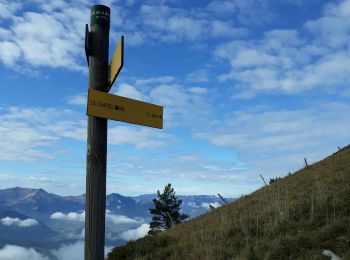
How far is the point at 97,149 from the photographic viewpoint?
4832mm

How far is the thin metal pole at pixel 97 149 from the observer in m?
4.73

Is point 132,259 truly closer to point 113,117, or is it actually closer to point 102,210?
point 102,210

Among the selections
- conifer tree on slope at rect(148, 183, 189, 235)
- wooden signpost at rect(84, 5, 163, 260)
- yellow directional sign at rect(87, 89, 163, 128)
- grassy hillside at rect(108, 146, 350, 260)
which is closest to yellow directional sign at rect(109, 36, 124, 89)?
wooden signpost at rect(84, 5, 163, 260)

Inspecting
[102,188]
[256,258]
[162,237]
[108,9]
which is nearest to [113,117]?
[102,188]

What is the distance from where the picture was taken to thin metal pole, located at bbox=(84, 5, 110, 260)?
4.73 metres

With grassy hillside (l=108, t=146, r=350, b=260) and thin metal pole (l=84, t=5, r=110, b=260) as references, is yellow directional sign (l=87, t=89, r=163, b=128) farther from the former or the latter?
grassy hillside (l=108, t=146, r=350, b=260)

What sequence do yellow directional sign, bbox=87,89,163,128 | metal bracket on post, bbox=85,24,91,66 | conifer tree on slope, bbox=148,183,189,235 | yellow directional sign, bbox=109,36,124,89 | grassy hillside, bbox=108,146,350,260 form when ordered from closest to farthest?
yellow directional sign, bbox=109,36,124,89
yellow directional sign, bbox=87,89,163,128
metal bracket on post, bbox=85,24,91,66
grassy hillside, bbox=108,146,350,260
conifer tree on slope, bbox=148,183,189,235

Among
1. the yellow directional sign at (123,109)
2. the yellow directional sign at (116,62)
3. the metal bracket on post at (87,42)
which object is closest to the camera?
the yellow directional sign at (116,62)

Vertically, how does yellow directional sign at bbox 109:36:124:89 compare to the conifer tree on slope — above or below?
below

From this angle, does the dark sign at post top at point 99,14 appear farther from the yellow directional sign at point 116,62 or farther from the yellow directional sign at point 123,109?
the yellow directional sign at point 123,109

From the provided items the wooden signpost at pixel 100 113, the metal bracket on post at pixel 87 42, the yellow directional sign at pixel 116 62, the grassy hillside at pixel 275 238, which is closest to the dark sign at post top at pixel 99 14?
the wooden signpost at pixel 100 113

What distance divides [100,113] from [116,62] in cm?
55

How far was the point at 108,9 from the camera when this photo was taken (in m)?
4.97

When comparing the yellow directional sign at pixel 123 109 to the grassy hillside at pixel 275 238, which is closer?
the yellow directional sign at pixel 123 109
